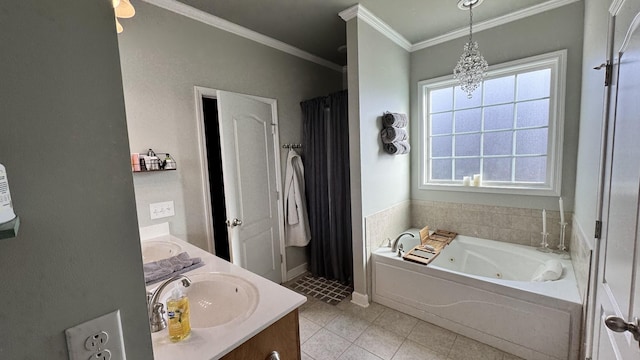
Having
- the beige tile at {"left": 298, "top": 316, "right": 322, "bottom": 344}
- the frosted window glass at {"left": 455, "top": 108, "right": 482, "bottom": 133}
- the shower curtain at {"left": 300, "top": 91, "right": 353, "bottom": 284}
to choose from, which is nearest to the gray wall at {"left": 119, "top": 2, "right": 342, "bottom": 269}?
the shower curtain at {"left": 300, "top": 91, "right": 353, "bottom": 284}

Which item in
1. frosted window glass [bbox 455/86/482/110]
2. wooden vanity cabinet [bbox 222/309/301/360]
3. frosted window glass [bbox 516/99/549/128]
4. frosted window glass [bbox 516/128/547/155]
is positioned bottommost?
wooden vanity cabinet [bbox 222/309/301/360]

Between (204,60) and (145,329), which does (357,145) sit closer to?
(204,60)

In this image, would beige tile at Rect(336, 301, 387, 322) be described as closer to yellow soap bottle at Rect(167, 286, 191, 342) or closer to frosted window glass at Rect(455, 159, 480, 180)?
frosted window glass at Rect(455, 159, 480, 180)

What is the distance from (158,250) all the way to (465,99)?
308 cm

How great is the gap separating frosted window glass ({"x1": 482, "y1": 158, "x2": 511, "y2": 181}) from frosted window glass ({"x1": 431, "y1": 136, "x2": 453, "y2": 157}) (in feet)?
1.25

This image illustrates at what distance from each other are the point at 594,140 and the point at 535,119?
102 cm

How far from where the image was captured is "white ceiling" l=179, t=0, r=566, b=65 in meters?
2.11

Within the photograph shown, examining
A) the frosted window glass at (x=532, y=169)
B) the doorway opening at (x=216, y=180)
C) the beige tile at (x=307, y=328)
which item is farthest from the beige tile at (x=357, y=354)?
the frosted window glass at (x=532, y=169)

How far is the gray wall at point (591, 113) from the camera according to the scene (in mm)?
1439

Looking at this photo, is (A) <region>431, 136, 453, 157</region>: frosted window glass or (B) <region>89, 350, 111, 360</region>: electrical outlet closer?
(B) <region>89, 350, 111, 360</region>: electrical outlet

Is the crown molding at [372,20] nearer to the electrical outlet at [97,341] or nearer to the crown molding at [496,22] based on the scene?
the crown molding at [496,22]

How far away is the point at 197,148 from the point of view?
7.13ft

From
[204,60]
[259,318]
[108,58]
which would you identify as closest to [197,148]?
[204,60]

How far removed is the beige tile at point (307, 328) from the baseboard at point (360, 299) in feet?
1.54
